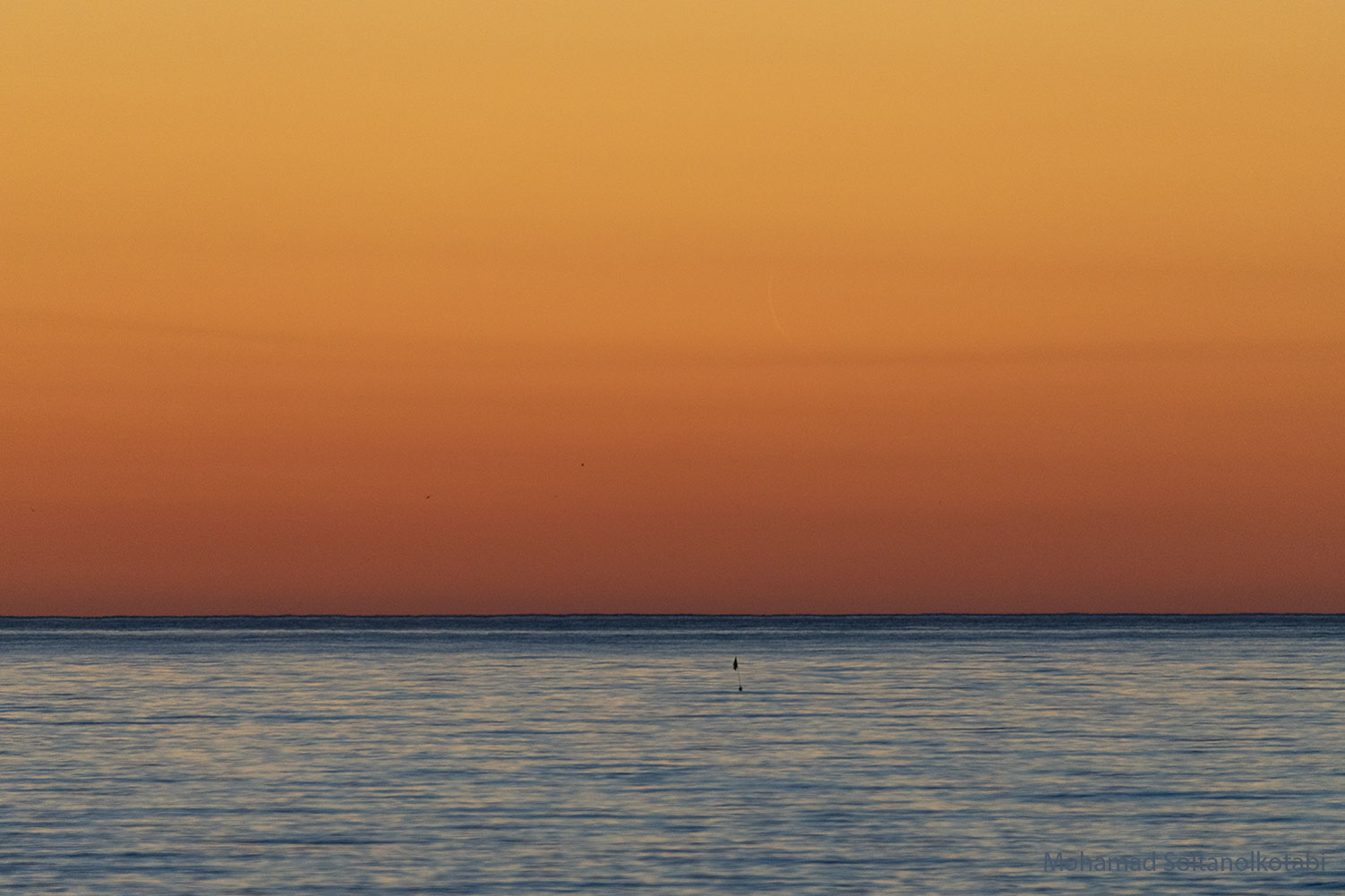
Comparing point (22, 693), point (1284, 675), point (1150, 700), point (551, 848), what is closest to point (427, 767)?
point (551, 848)

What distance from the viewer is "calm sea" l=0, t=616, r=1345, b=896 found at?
110 ft

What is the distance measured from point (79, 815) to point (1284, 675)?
77.0 metres

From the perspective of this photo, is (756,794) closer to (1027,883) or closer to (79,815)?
(1027,883)

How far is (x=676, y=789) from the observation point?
146 feet

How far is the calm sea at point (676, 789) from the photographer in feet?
110

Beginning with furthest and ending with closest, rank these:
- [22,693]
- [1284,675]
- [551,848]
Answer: [1284,675]
[22,693]
[551,848]

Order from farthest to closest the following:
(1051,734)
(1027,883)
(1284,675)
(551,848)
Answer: (1284,675) < (1051,734) < (551,848) < (1027,883)

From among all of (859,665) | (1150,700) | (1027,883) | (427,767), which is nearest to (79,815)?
(427,767)

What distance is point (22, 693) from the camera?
286 ft

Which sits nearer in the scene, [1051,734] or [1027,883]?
[1027,883]

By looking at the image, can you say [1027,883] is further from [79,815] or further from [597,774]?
[79,815]

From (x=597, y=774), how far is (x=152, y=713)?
29.8 m

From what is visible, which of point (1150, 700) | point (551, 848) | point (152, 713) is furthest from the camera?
point (1150, 700)

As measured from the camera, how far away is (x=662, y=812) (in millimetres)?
40312
